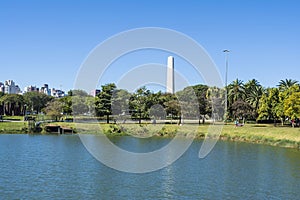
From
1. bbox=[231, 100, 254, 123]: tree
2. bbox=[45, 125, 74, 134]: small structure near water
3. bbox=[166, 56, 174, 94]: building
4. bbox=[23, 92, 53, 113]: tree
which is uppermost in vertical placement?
bbox=[166, 56, 174, 94]: building

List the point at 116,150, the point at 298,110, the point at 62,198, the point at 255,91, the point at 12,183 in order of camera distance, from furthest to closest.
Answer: the point at 255,91, the point at 298,110, the point at 116,150, the point at 12,183, the point at 62,198

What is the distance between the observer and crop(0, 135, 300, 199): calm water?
21891mm

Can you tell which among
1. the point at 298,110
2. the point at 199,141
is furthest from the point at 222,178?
the point at 298,110

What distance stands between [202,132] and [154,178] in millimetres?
29551

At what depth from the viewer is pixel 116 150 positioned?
1607 inches

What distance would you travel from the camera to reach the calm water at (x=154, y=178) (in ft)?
71.8

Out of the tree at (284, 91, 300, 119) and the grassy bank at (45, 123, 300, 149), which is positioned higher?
the tree at (284, 91, 300, 119)

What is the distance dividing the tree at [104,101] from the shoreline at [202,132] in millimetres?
7208

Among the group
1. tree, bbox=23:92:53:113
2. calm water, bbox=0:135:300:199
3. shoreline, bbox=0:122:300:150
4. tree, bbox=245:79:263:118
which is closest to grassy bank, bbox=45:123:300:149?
shoreline, bbox=0:122:300:150

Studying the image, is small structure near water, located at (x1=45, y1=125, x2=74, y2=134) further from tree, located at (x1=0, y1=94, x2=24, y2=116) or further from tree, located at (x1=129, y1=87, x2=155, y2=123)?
tree, located at (x1=0, y1=94, x2=24, y2=116)

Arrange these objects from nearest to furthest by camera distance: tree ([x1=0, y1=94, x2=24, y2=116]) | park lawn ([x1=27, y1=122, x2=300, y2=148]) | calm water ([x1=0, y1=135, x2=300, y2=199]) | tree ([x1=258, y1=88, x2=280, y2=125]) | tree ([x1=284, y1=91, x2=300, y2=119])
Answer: calm water ([x1=0, y1=135, x2=300, y2=199]), park lawn ([x1=27, y1=122, x2=300, y2=148]), tree ([x1=284, y1=91, x2=300, y2=119]), tree ([x1=258, y1=88, x2=280, y2=125]), tree ([x1=0, y1=94, x2=24, y2=116])

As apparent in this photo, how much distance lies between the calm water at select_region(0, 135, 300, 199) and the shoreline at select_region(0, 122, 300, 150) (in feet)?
29.7

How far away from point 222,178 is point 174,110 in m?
47.6

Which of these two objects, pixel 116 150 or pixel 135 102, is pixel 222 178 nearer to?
pixel 116 150
